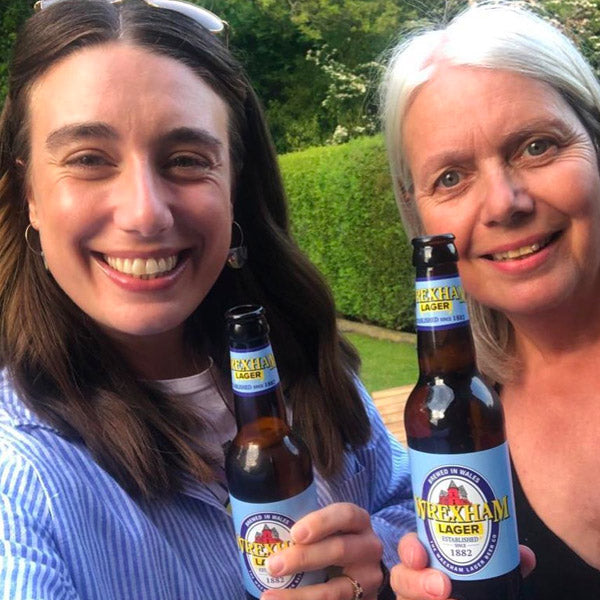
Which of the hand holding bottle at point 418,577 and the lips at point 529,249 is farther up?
the lips at point 529,249

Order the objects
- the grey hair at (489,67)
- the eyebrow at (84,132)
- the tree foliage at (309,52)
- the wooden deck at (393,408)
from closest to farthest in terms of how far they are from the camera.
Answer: the eyebrow at (84,132) < the grey hair at (489,67) < the wooden deck at (393,408) < the tree foliage at (309,52)

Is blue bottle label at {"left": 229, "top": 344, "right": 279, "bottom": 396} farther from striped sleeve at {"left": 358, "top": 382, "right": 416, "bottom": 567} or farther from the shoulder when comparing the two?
striped sleeve at {"left": 358, "top": 382, "right": 416, "bottom": 567}

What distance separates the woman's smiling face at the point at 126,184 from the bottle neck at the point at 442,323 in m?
0.50

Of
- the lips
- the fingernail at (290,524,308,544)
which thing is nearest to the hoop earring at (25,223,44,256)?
the fingernail at (290,524,308,544)

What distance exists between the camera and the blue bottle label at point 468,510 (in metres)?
1.20

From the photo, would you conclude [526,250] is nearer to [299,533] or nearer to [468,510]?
[468,510]

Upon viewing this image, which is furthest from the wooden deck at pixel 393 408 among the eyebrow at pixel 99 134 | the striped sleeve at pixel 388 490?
the eyebrow at pixel 99 134

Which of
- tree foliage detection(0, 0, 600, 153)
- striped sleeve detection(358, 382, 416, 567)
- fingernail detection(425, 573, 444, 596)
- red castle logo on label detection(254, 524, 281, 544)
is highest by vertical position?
tree foliage detection(0, 0, 600, 153)

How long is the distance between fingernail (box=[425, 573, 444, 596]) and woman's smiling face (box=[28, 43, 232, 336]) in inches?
28.8

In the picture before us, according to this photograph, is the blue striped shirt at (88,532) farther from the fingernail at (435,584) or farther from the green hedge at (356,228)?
the green hedge at (356,228)

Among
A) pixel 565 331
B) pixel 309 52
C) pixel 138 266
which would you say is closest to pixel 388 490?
pixel 565 331

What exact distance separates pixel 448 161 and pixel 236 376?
2.66 feet

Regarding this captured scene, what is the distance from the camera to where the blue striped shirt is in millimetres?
1211

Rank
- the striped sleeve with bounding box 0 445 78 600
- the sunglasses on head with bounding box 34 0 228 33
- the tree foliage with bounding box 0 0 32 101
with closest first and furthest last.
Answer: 1. the striped sleeve with bounding box 0 445 78 600
2. the sunglasses on head with bounding box 34 0 228 33
3. the tree foliage with bounding box 0 0 32 101
